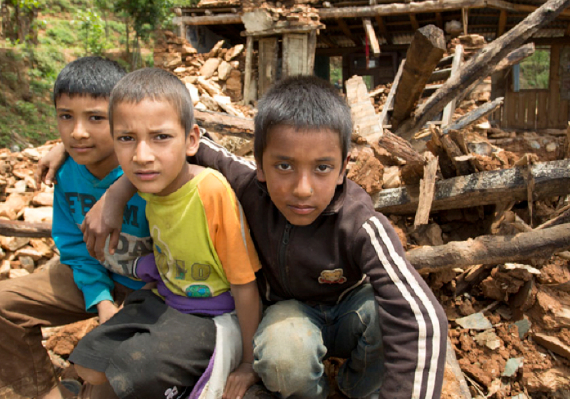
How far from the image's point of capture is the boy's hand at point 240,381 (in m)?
1.61

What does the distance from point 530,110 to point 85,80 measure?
14205 mm

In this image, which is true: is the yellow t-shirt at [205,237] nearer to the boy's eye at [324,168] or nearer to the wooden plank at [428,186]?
the boy's eye at [324,168]

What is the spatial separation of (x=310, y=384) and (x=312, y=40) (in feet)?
30.7

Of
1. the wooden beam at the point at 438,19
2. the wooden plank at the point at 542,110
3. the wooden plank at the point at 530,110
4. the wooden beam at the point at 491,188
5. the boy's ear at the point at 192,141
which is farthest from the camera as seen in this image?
the wooden plank at the point at 530,110

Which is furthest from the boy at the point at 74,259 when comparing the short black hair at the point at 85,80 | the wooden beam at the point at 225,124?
the wooden beam at the point at 225,124

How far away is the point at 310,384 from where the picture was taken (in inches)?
61.7

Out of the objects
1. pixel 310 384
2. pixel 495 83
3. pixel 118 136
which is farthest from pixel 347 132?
pixel 495 83

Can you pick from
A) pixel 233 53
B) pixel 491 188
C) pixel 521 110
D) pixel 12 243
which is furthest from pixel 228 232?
pixel 521 110

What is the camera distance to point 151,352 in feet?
5.20

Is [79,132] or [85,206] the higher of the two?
[79,132]

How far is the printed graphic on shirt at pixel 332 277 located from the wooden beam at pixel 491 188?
1466 mm

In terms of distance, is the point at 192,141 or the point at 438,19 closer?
the point at 192,141

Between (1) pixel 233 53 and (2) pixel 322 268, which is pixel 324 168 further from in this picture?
(1) pixel 233 53

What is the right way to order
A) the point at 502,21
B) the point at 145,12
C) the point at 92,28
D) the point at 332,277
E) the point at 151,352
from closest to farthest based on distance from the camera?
the point at 151,352 < the point at 332,277 < the point at 502,21 < the point at 145,12 < the point at 92,28
